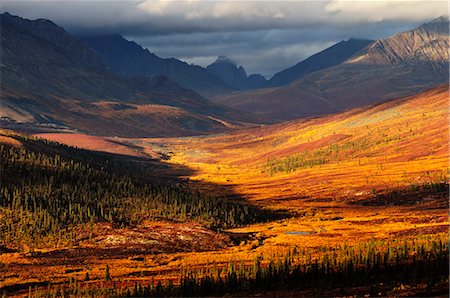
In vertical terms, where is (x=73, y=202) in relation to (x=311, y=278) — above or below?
above

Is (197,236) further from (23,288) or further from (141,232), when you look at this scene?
(23,288)

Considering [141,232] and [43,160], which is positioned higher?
[43,160]

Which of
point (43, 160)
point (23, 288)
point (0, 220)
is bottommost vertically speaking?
point (23, 288)

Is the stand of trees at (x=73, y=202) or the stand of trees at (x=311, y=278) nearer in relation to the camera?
the stand of trees at (x=311, y=278)

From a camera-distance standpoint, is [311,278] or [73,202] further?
[73,202]

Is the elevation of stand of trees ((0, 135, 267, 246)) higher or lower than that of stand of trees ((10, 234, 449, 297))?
higher

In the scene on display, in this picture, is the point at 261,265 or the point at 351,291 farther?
the point at 261,265

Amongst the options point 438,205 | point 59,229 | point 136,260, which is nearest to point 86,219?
point 59,229

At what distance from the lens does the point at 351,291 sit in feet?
251

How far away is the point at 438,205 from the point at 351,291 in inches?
4131

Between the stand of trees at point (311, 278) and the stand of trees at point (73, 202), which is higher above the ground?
the stand of trees at point (73, 202)

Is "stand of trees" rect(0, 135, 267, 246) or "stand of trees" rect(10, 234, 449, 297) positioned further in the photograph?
"stand of trees" rect(0, 135, 267, 246)

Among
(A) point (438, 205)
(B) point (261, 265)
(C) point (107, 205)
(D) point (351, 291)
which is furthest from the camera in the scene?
(A) point (438, 205)

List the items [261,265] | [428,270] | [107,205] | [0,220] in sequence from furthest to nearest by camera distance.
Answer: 1. [107,205]
2. [0,220]
3. [261,265]
4. [428,270]
